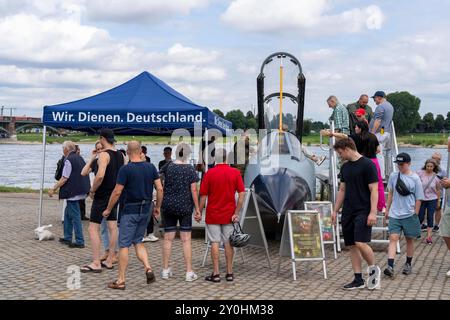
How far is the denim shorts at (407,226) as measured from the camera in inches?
294

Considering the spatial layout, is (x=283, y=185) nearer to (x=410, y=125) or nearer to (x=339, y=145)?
(x=339, y=145)

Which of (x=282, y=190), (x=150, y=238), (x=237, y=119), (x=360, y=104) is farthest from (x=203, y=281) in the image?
(x=237, y=119)

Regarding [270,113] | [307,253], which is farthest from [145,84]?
[307,253]

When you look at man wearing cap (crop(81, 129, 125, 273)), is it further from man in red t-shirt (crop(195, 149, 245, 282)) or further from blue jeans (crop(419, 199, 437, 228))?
blue jeans (crop(419, 199, 437, 228))

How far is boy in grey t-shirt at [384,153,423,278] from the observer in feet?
24.5

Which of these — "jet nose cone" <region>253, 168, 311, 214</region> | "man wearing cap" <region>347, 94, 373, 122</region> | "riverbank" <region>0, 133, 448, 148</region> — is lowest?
"jet nose cone" <region>253, 168, 311, 214</region>

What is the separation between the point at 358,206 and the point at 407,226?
4.37 ft

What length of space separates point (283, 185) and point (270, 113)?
93.7 inches

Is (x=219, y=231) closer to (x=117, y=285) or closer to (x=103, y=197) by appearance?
(x=117, y=285)

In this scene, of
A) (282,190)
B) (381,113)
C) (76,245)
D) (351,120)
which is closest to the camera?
(282,190)

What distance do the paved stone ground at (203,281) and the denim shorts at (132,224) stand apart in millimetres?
581

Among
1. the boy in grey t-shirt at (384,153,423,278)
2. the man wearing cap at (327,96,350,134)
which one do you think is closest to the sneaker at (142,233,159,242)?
the man wearing cap at (327,96,350,134)

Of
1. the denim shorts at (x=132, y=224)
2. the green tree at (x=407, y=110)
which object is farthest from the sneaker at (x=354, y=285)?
the green tree at (x=407, y=110)

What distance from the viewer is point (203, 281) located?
708 centimetres
